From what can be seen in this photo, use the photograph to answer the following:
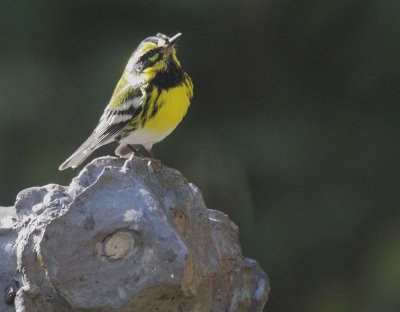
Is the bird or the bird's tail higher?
the bird

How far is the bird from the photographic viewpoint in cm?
237

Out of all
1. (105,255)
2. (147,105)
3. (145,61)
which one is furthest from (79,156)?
(105,255)

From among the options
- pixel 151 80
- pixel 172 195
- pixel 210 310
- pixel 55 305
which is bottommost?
pixel 210 310

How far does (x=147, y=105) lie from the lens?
2387 millimetres

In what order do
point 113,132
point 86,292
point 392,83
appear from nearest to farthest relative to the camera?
point 86,292, point 113,132, point 392,83

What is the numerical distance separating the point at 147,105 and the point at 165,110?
7 cm

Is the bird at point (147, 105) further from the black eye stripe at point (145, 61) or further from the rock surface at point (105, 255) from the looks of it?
the rock surface at point (105, 255)

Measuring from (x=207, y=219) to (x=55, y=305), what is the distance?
42 cm

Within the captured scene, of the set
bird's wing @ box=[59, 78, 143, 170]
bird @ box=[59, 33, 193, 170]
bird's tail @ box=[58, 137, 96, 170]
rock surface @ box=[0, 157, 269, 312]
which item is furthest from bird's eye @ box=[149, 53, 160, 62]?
rock surface @ box=[0, 157, 269, 312]

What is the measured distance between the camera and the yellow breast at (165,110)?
92.7 inches

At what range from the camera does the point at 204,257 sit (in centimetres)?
167

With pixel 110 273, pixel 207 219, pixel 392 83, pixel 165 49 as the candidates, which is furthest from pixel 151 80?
pixel 392 83

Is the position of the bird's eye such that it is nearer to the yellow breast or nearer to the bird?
the bird

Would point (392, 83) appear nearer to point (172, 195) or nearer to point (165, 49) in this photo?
point (165, 49)
